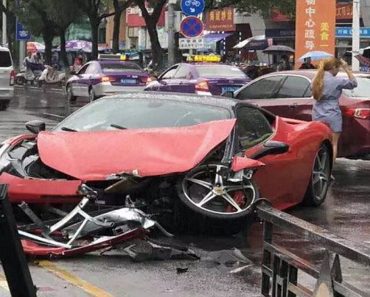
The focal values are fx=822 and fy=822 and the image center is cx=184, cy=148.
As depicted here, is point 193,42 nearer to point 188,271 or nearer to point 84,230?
point 84,230

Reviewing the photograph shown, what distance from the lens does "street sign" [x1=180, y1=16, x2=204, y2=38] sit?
2127cm

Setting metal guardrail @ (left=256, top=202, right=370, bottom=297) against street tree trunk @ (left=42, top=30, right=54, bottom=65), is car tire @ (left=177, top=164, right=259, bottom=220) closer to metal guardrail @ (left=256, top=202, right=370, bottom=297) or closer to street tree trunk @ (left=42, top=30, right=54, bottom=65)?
metal guardrail @ (left=256, top=202, right=370, bottom=297)

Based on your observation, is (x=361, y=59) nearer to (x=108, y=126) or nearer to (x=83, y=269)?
(x=108, y=126)

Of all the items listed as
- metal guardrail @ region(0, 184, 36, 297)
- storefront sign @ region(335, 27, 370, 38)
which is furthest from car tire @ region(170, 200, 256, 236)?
storefront sign @ region(335, 27, 370, 38)

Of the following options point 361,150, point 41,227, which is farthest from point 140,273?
point 361,150

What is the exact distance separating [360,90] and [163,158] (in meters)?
5.72

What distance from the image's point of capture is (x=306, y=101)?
1210cm

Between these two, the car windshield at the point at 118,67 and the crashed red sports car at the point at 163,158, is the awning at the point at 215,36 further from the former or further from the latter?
the crashed red sports car at the point at 163,158

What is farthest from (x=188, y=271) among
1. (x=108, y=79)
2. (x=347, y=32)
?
(x=347, y=32)

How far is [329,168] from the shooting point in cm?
949

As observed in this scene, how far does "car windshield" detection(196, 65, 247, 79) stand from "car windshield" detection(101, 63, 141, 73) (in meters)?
5.35

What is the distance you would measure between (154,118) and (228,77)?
37.9 ft

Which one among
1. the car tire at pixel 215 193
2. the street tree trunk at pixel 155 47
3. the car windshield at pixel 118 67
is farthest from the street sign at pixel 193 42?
the car tire at pixel 215 193

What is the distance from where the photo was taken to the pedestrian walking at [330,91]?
36.1ft
